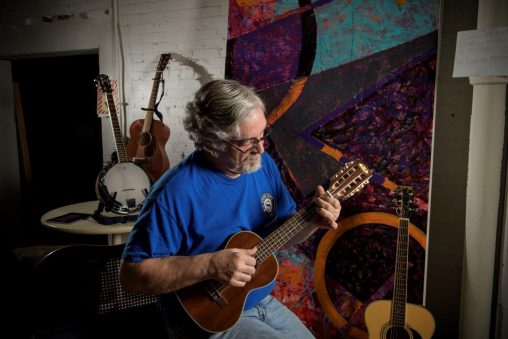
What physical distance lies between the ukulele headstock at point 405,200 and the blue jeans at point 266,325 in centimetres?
83

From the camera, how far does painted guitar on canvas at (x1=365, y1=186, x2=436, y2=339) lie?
1867mm

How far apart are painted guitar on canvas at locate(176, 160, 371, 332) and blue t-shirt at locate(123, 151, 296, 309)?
66 mm

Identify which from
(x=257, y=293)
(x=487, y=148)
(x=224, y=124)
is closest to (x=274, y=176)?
(x=224, y=124)

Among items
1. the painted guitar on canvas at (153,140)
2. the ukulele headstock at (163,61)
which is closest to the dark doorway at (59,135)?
the painted guitar on canvas at (153,140)

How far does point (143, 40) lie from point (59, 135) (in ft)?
9.80

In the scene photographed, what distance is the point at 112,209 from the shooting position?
255cm

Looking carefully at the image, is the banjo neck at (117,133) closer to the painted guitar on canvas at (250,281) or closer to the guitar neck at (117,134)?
the guitar neck at (117,134)

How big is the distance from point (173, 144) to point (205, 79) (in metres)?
0.64

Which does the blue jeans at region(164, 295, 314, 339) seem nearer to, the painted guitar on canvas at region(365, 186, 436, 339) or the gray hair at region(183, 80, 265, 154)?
the painted guitar on canvas at region(365, 186, 436, 339)

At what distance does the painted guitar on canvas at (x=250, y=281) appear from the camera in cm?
144

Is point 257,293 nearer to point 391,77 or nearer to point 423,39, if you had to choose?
point 391,77

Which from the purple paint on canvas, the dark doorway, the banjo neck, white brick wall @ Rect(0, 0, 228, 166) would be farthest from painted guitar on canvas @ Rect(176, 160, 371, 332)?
the dark doorway

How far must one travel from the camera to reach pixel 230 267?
137cm

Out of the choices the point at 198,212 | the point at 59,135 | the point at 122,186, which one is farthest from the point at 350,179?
the point at 59,135
